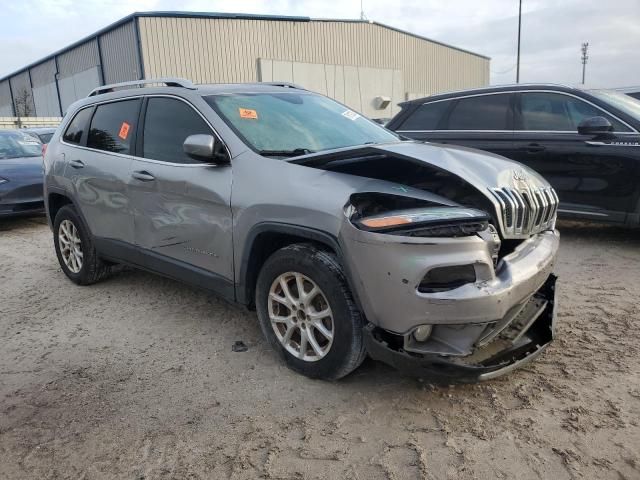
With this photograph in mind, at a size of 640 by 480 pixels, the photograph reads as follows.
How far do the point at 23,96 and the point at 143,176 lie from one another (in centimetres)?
4230

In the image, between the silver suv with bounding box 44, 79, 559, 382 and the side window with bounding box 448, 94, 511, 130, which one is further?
the side window with bounding box 448, 94, 511, 130

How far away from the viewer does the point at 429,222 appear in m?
2.49

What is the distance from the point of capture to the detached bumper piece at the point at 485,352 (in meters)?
2.55

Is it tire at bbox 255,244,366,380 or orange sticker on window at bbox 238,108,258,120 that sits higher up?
orange sticker on window at bbox 238,108,258,120

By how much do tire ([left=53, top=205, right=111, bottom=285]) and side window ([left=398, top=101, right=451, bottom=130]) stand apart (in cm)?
415

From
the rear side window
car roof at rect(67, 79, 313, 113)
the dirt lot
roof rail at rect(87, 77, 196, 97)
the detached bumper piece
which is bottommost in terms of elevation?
the dirt lot

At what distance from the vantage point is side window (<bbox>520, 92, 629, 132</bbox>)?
19.0 feet

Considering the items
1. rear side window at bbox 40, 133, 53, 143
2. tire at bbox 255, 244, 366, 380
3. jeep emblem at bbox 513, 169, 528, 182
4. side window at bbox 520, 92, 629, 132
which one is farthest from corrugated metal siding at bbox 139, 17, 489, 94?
Answer: jeep emblem at bbox 513, 169, 528, 182

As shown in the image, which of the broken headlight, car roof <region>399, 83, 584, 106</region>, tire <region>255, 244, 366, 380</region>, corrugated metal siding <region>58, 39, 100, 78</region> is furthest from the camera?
corrugated metal siding <region>58, 39, 100, 78</region>

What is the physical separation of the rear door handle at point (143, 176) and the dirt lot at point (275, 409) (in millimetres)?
1107

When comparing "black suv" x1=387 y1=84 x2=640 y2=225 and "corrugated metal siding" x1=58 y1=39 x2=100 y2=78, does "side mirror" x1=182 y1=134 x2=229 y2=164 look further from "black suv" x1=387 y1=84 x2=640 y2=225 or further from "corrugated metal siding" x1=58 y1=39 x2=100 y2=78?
"corrugated metal siding" x1=58 y1=39 x2=100 y2=78

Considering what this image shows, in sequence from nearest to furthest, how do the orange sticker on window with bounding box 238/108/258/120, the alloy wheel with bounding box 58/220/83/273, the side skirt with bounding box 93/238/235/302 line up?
the side skirt with bounding box 93/238/235/302
the orange sticker on window with bounding box 238/108/258/120
the alloy wheel with bounding box 58/220/83/273

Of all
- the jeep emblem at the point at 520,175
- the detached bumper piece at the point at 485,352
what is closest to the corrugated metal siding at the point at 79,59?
the jeep emblem at the point at 520,175

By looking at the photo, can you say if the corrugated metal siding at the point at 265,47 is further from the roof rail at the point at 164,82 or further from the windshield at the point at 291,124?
the windshield at the point at 291,124
